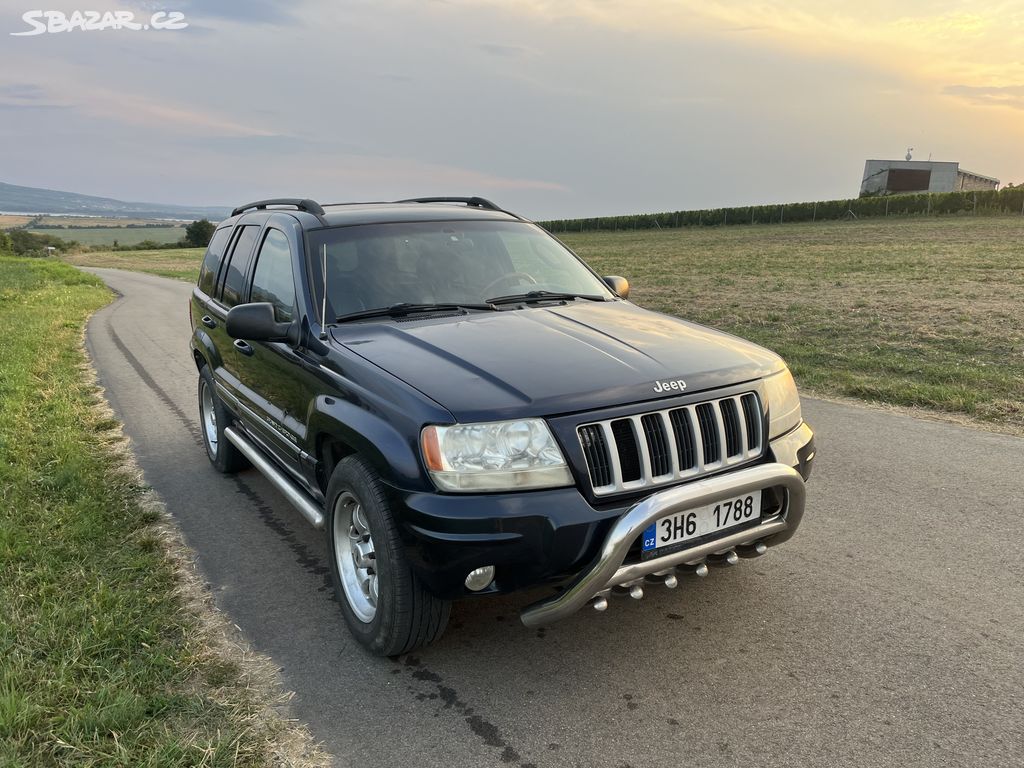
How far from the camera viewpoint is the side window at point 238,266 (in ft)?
A: 16.5

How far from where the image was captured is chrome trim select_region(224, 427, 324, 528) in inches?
148

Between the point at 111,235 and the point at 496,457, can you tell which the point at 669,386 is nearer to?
the point at 496,457

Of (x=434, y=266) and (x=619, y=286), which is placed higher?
(x=434, y=266)

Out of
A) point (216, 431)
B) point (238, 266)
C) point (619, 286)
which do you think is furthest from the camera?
point (216, 431)

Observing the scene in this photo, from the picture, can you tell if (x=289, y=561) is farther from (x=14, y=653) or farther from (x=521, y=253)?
(x=521, y=253)

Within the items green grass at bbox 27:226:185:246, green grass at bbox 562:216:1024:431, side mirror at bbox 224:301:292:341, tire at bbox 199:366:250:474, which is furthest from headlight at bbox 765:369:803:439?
green grass at bbox 27:226:185:246

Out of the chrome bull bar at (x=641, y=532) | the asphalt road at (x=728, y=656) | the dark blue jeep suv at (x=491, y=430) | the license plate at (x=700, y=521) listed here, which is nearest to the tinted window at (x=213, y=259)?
the dark blue jeep suv at (x=491, y=430)

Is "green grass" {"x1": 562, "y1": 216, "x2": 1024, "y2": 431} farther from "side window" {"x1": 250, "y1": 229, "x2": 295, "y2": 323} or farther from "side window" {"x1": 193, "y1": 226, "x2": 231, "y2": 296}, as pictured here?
"side window" {"x1": 193, "y1": 226, "x2": 231, "y2": 296}

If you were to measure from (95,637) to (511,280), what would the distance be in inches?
105

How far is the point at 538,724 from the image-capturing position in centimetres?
281

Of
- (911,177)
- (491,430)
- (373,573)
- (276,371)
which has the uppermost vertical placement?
(911,177)

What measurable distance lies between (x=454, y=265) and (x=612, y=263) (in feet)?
89.9

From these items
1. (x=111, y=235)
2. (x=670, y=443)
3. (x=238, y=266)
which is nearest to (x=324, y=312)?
(x=238, y=266)

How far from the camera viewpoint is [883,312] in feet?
41.1
